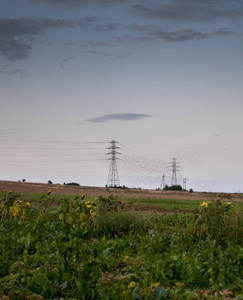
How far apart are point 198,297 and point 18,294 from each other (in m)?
2.37

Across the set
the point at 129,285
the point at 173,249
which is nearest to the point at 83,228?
the point at 173,249

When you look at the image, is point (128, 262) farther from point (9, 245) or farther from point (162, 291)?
point (9, 245)

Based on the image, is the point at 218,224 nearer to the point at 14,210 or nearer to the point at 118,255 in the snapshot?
the point at 118,255

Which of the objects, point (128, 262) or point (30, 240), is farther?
point (30, 240)

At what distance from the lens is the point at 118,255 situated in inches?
262

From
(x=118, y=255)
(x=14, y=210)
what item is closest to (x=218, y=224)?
(x=118, y=255)

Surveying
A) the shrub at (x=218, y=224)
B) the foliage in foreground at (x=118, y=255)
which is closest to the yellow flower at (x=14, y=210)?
the foliage in foreground at (x=118, y=255)

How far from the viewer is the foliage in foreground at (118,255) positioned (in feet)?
16.6

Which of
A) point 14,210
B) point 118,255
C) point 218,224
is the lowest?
point 118,255

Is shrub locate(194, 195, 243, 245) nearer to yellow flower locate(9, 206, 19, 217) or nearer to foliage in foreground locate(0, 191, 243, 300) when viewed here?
foliage in foreground locate(0, 191, 243, 300)

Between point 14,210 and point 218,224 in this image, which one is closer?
point 218,224

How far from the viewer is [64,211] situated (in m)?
9.25

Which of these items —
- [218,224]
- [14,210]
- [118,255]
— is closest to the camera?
[118,255]

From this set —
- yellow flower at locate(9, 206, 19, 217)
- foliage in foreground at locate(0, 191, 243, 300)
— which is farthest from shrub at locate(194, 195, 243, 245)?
yellow flower at locate(9, 206, 19, 217)
